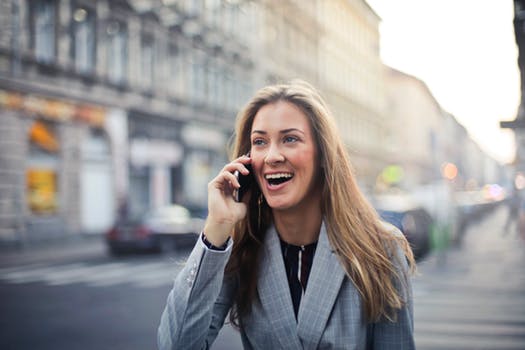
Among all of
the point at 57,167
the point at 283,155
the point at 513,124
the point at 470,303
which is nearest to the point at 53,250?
the point at 57,167

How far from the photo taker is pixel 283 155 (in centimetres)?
222

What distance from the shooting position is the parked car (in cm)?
1452

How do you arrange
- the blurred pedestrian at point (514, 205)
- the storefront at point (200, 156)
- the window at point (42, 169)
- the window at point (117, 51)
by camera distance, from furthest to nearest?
1. the storefront at point (200, 156)
2. the window at point (117, 51)
3. the blurred pedestrian at point (514, 205)
4. the window at point (42, 169)

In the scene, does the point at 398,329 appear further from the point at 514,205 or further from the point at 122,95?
the point at 122,95

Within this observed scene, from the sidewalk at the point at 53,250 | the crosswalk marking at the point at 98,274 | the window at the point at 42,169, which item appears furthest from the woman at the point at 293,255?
the window at the point at 42,169

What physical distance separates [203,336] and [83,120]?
21555mm

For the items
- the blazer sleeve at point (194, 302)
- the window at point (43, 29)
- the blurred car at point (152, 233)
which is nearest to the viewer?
the blazer sleeve at point (194, 302)

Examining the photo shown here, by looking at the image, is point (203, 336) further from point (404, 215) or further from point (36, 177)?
point (36, 177)

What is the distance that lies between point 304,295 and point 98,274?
38.5 feet

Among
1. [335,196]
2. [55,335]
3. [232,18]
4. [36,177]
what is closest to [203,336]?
[335,196]

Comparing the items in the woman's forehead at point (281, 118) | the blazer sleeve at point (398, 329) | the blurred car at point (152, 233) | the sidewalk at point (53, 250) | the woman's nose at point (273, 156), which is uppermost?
the woman's forehead at point (281, 118)

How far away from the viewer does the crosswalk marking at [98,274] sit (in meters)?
11.9

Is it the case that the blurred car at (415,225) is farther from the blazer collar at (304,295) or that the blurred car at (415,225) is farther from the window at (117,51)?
the window at (117,51)

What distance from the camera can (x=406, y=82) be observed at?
242 feet
